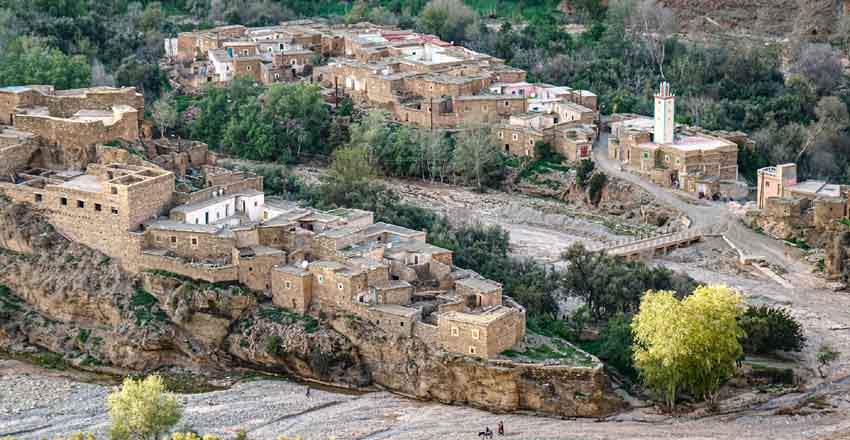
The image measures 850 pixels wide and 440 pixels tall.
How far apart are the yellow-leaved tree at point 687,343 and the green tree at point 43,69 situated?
2932cm

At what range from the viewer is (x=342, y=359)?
137 ft

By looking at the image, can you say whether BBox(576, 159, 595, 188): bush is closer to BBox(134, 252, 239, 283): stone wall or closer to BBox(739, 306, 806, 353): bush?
BBox(739, 306, 806, 353): bush

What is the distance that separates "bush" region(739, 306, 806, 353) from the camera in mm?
43250

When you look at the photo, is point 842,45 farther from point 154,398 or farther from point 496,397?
point 154,398

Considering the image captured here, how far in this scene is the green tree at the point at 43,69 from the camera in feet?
202

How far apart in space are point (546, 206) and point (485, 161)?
11.2ft

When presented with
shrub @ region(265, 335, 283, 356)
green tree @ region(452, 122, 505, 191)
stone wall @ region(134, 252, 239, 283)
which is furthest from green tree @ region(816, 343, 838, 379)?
green tree @ region(452, 122, 505, 191)

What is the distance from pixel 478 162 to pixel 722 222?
980 centimetres

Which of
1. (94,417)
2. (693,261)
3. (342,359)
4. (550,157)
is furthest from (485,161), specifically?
(94,417)

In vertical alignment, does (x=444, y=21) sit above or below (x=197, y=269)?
above

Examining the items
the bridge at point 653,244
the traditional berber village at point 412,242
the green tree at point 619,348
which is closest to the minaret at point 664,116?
the traditional berber village at point 412,242

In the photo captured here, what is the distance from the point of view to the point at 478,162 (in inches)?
2330

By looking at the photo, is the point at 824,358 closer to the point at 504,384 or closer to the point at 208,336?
the point at 504,384

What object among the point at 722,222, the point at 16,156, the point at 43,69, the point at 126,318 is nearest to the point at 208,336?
the point at 126,318
